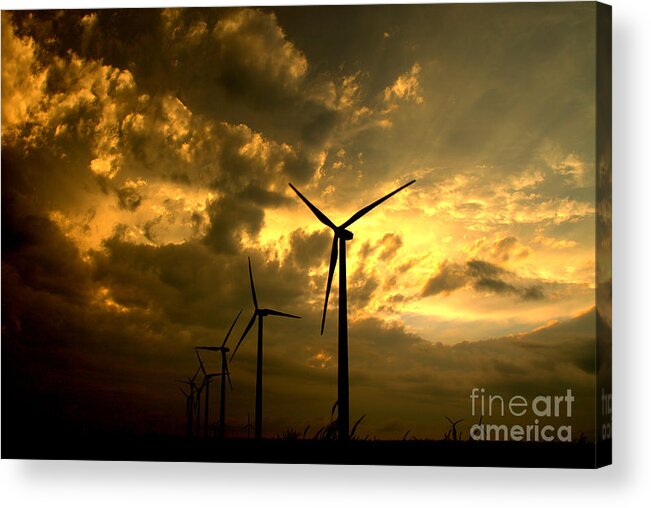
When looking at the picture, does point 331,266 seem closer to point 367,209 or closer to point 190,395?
point 367,209

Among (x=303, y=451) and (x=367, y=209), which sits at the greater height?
(x=367, y=209)

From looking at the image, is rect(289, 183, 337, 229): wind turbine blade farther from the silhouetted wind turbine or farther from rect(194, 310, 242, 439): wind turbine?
the silhouetted wind turbine

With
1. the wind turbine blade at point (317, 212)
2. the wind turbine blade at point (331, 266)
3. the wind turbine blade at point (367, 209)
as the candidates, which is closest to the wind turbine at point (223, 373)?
the wind turbine blade at point (331, 266)

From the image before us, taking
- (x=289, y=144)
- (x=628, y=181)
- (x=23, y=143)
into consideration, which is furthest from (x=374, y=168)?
(x=23, y=143)

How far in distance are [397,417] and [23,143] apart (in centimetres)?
736

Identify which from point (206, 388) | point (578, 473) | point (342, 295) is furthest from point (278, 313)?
point (578, 473)

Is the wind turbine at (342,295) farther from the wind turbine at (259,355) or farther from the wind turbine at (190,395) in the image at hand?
the wind turbine at (190,395)

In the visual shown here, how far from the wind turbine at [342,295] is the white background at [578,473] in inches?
33.4

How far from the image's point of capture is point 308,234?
743 inches

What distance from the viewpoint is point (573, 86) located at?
58.7ft

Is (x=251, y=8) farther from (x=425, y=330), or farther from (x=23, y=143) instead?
(x=425, y=330)

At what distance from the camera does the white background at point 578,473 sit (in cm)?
1773

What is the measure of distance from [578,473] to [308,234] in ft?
17.9

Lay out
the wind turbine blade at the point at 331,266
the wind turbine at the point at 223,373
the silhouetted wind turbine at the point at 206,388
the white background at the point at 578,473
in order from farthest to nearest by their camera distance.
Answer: the wind turbine blade at the point at 331,266 < the wind turbine at the point at 223,373 < the silhouetted wind turbine at the point at 206,388 < the white background at the point at 578,473
